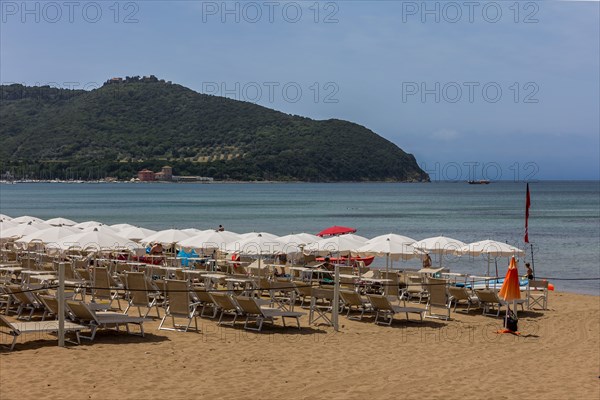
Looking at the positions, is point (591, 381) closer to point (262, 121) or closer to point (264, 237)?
point (264, 237)

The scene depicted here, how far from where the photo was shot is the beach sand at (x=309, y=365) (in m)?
7.71

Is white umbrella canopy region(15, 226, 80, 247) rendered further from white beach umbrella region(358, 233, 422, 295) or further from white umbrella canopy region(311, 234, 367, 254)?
white beach umbrella region(358, 233, 422, 295)

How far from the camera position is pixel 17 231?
1983cm

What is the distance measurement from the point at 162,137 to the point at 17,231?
114 m

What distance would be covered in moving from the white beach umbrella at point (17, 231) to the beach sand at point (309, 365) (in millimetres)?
10124

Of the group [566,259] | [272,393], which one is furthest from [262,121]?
[272,393]

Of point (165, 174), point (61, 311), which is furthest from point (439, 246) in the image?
point (165, 174)

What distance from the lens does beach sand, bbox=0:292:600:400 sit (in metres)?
7.71

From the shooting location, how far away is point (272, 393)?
25.1 feet

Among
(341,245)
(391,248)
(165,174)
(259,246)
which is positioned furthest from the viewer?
(165,174)

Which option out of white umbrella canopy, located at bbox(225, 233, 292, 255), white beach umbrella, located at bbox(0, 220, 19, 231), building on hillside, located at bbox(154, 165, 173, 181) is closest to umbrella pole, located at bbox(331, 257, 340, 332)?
white umbrella canopy, located at bbox(225, 233, 292, 255)

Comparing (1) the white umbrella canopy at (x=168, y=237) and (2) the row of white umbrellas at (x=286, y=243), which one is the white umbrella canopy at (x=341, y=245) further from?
(1) the white umbrella canopy at (x=168, y=237)

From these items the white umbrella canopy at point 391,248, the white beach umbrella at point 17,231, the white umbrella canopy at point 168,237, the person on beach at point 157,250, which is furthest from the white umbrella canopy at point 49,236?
the white umbrella canopy at point 391,248

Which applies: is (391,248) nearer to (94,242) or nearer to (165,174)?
(94,242)
